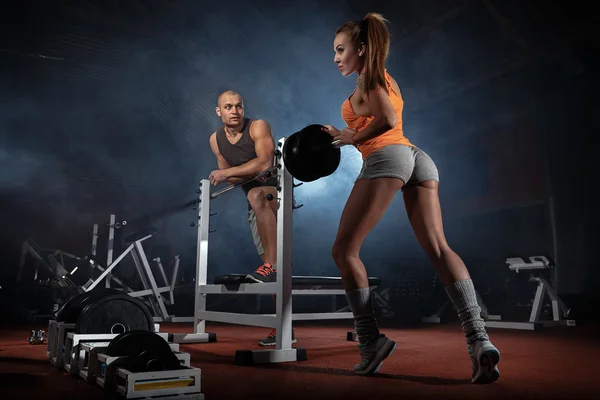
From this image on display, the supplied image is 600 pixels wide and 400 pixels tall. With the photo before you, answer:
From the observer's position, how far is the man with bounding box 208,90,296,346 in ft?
8.96

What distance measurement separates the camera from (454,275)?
152cm

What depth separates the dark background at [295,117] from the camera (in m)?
5.13

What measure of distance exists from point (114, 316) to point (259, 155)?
52.5 inches

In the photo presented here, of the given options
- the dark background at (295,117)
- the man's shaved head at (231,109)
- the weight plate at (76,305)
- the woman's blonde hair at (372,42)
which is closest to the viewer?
the woman's blonde hair at (372,42)

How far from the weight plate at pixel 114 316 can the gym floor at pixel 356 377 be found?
8.1 inches

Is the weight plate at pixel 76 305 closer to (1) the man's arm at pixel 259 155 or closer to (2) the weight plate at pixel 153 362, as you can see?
(2) the weight plate at pixel 153 362

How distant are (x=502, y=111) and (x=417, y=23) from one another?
1.58 metres

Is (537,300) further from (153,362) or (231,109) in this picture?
(153,362)

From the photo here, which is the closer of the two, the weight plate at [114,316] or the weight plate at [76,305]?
the weight plate at [114,316]

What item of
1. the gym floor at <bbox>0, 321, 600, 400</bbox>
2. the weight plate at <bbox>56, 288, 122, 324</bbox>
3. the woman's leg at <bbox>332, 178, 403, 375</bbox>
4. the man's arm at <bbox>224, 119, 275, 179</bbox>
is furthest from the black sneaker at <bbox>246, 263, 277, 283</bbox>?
the woman's leg at <bbox>332, 178, 403, 375</bbox>

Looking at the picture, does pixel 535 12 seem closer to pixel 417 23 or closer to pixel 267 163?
pixel 417 23

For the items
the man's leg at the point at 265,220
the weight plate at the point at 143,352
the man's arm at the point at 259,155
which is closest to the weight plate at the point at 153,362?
the weight plate at the point at 143,352

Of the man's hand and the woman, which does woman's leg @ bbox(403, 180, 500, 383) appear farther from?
the man's hand

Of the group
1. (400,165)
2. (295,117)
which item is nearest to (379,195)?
(400,165)
